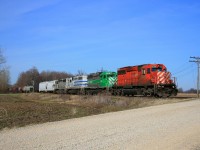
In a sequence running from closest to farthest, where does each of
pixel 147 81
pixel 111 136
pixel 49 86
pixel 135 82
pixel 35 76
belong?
pixel 111 136
pixel 147 81
pixel 135 82
pixel 49 86
pixel 35 76

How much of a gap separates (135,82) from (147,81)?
2467 millimetres

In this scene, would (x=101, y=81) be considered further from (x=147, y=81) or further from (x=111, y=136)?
(x=111, y=136)

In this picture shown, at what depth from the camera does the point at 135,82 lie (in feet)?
111

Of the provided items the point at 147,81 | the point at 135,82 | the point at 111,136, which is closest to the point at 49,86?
the point at 135,82

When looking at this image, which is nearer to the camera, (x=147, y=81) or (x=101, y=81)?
(x=147, y=81)

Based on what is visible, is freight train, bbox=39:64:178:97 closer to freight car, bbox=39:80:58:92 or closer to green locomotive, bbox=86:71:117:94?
green locomotive, bbox=86:71:117:94

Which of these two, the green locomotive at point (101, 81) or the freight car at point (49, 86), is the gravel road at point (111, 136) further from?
the freight car at point (49, 86)

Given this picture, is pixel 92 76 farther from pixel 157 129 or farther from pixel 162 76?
pixel 157 129

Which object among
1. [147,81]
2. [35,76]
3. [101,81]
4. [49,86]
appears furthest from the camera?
[35,76]

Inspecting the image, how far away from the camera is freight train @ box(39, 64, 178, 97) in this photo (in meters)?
30.3

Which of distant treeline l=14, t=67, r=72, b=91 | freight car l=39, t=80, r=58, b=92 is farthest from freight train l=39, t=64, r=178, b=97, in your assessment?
distant treeline l=14, t=67, r=72, b=91

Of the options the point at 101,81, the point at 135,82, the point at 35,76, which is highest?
the point at 35,76

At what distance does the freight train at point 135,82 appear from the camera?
3033 cm

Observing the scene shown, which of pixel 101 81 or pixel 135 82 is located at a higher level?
pixel 101 81
